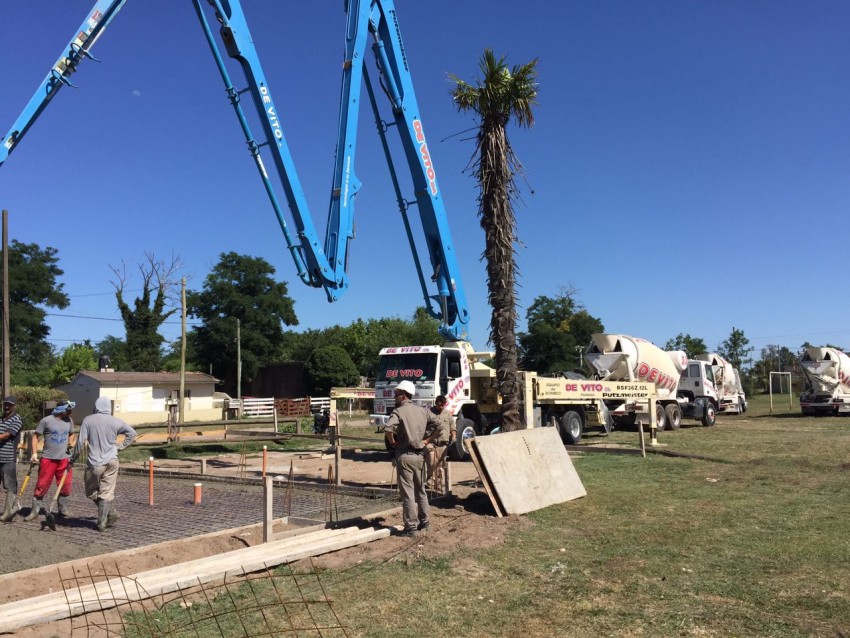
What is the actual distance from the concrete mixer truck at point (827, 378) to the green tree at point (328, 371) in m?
29.7

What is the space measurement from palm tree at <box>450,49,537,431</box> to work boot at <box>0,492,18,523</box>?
28.2 ft

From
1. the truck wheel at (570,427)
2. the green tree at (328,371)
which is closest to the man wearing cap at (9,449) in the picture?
the truck wheel at (570,427)

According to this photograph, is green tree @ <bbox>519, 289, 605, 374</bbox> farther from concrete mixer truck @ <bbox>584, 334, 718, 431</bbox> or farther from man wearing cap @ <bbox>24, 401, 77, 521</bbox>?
man wearing cap @ <bbox>24, 401, 77, 521</bbox>

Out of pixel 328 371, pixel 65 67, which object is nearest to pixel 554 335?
pixel 328 371

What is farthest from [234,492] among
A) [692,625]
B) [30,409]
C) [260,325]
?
[260,325]

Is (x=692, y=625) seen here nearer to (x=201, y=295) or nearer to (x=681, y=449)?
(x=681, y=449)

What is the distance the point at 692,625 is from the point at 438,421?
414cm

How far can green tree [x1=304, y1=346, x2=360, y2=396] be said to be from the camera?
50.3 m

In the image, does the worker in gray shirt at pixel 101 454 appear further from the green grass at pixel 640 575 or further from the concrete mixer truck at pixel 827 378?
the concrete mixer truck at pixel 827 378

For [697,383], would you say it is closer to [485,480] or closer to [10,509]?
[485,480]

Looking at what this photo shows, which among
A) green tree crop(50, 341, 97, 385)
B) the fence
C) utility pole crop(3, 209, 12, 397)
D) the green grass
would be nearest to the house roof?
the fence

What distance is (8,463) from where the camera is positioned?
985 centimetres

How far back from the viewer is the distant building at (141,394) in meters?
35.9

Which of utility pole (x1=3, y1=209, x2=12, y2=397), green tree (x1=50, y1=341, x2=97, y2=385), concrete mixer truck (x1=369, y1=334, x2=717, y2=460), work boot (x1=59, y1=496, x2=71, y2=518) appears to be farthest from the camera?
green tree (x1=50, y1=341, x2=97, y2=385)
